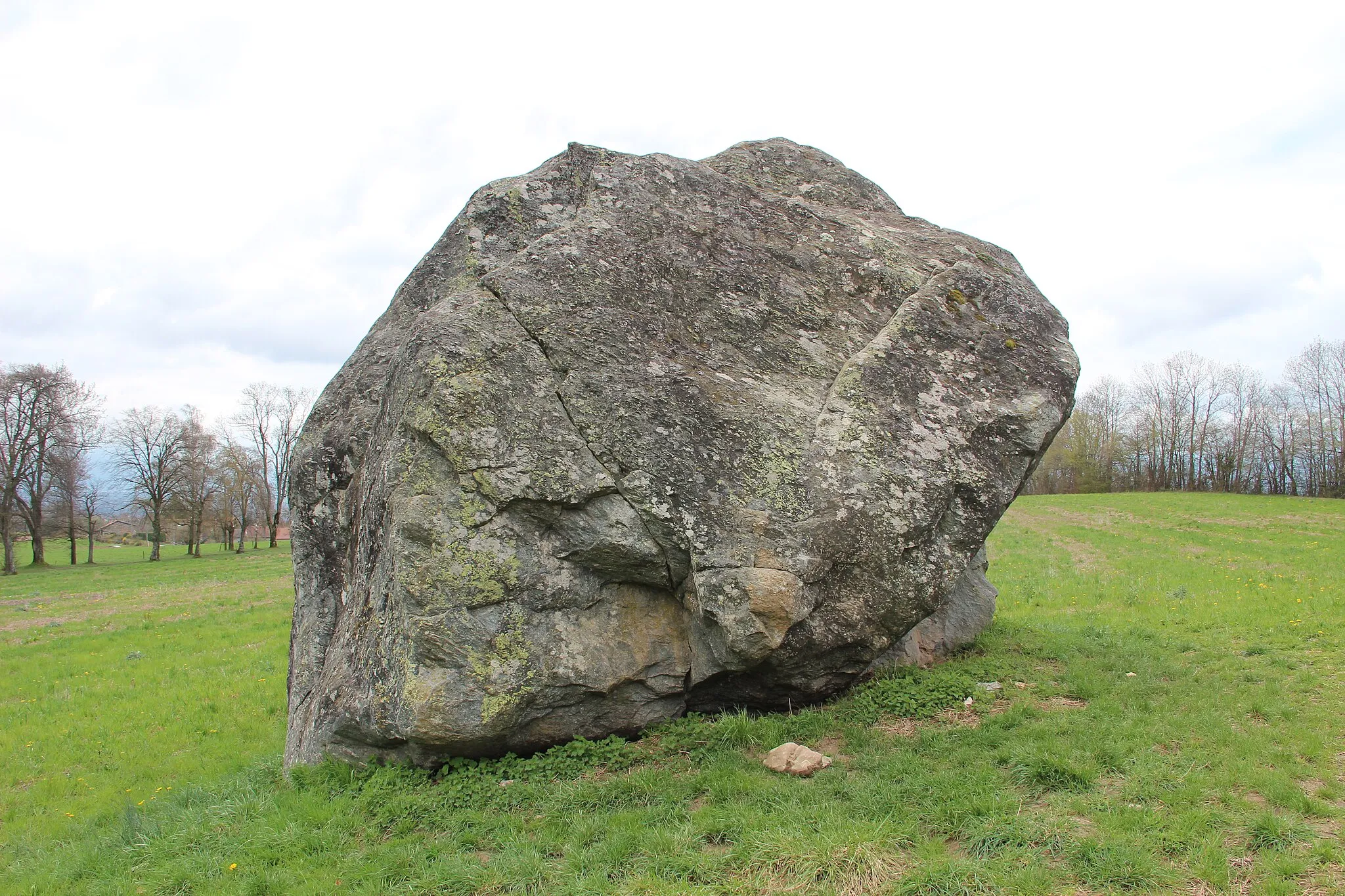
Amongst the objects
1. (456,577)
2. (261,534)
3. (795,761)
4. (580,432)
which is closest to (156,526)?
(261,534)

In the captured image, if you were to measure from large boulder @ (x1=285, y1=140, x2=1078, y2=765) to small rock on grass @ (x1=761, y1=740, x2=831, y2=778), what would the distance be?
80 centimetres

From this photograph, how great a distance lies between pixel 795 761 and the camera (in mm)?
6914

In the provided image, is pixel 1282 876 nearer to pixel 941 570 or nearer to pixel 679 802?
pixel 941 570

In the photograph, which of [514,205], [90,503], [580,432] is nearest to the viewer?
[580,432]

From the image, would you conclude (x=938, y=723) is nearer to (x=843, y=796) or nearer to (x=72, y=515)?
(x=843, y=796)

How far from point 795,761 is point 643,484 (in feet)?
9.65

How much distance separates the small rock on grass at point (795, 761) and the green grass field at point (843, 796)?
14 centimetres

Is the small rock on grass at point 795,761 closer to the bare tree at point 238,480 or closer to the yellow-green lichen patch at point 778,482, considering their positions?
the yellow-green lichen patch at point 778,482

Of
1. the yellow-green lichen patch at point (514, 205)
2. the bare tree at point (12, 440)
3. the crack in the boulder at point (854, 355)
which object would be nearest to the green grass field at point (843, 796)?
the crack in the boulder at point (854, 355)

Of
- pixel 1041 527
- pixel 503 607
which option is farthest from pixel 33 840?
pixel 1041 527

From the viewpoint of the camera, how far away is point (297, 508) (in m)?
8.89

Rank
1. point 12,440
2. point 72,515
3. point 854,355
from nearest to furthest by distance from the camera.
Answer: point 854,355 < point 12,440 < point 72,515

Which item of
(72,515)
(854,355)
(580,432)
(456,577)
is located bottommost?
(72,515)

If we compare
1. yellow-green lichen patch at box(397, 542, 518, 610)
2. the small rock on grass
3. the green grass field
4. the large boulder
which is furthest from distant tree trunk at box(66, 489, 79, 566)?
the small rock on grass
